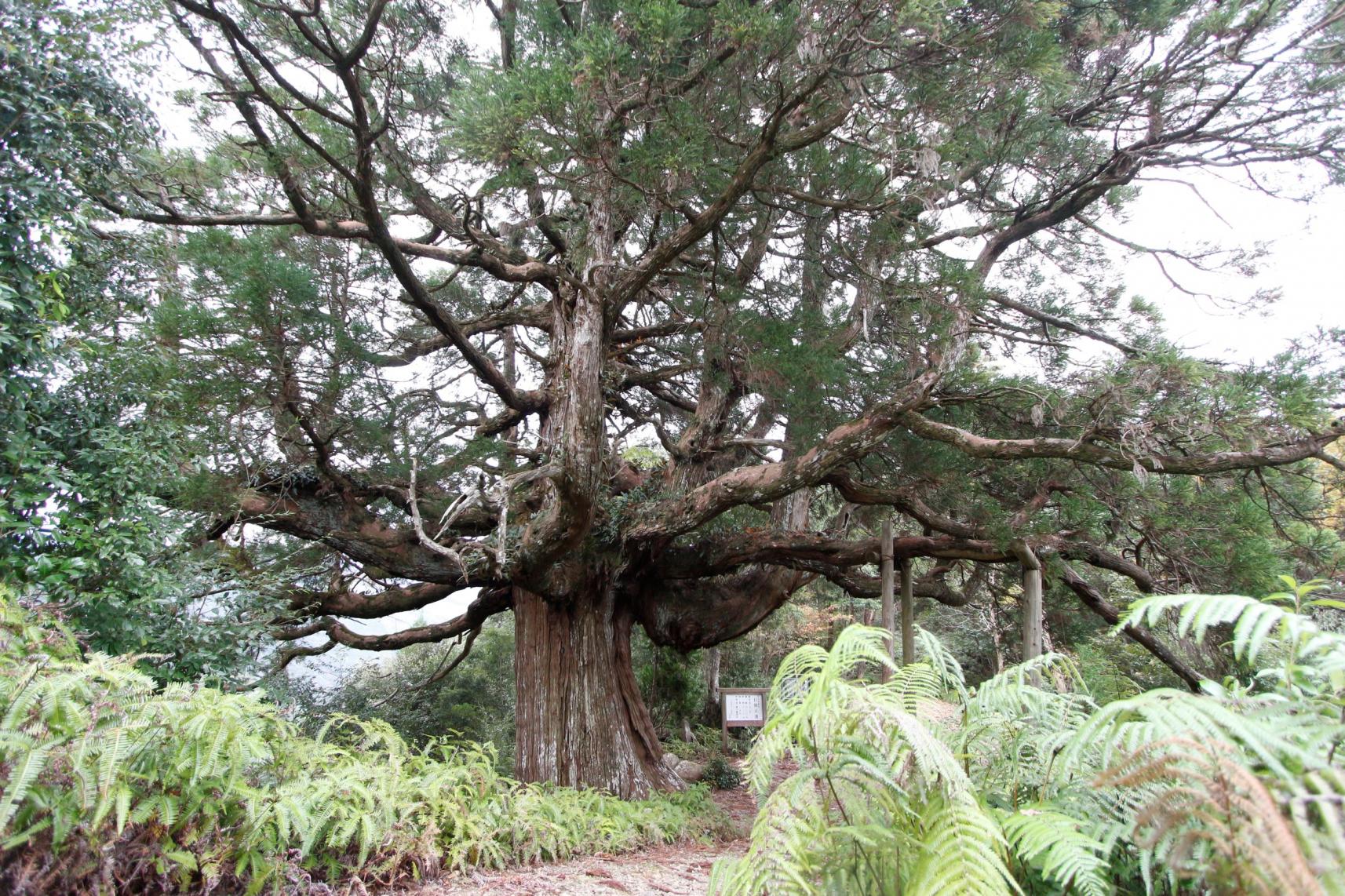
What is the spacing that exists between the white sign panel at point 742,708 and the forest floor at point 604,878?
450 cm

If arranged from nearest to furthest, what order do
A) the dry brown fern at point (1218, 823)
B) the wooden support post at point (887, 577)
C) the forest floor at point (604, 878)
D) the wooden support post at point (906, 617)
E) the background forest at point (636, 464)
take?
the dry brown fern at point (1218, 823) → the background forest at point (636, 464) → the forest floor at point (604, 878) → the wooden support post at point (906, 617) → the wooden support post at point (887, 577)

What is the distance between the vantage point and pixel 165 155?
595 cm

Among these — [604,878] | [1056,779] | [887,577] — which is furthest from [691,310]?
[1056,779]

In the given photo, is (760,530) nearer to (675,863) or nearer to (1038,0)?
(675,863)

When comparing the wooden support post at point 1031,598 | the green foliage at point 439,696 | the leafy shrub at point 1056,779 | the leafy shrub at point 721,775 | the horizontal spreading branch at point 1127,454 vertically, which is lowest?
the leafy shrub at point 721,775

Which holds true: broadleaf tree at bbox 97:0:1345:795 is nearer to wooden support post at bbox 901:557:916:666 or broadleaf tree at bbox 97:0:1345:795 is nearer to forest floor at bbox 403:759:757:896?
wooden support post at bbox 901:557:916:666

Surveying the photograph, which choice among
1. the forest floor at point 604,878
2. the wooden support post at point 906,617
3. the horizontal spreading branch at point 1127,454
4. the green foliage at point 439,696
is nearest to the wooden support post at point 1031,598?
the wooden support post at point 906,617

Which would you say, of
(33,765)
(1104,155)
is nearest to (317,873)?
(33,765)

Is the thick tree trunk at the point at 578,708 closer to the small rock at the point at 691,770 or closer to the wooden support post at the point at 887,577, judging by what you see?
the small rock at the point at 691,770

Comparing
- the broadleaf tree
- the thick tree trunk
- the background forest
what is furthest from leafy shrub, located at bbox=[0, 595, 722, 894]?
the thick tree trunk

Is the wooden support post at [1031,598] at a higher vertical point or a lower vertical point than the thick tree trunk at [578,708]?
higher

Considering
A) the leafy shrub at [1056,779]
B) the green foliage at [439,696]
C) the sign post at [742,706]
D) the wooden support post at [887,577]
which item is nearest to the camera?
the leafy shrub at [1056,779]

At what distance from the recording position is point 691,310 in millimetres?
6922

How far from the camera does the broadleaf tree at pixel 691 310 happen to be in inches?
176
